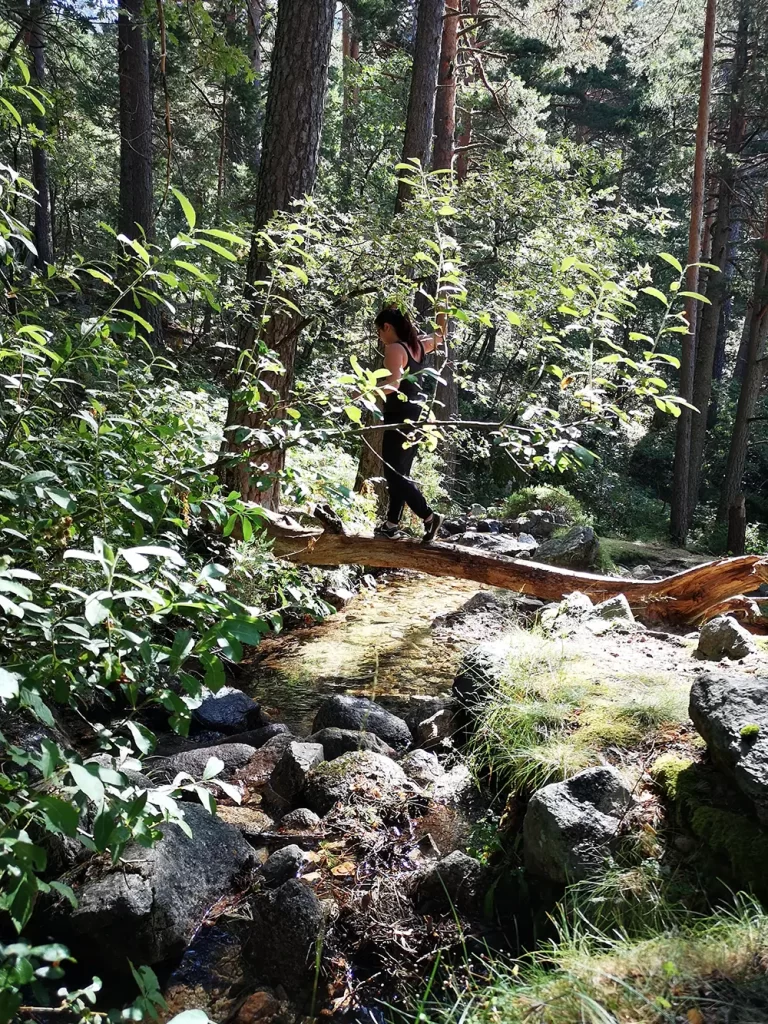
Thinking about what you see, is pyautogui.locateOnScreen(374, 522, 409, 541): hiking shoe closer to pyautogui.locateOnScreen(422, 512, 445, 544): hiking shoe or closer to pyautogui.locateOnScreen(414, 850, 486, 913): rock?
pyautogui.locateOnScreen(422, 512, 445, 544): hiking shoe

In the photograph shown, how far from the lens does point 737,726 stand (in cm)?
300

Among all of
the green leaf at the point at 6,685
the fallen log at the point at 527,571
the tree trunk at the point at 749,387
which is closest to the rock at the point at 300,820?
the fallen log at the point at 527,571

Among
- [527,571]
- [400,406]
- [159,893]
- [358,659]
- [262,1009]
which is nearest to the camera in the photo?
[262,1009]

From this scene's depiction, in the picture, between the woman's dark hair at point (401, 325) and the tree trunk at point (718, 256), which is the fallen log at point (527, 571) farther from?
the tree trunk at point (718, 256)

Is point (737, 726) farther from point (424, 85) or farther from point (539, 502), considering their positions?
point (539, 502)

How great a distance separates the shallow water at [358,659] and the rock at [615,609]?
129 centimetres

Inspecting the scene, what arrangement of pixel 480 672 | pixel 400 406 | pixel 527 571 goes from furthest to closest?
pixel 527 571 < pixel 400 406 < pixel 480 672

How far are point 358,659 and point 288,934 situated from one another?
3.44m

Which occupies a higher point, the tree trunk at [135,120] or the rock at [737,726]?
the tree trunk at [135,120]

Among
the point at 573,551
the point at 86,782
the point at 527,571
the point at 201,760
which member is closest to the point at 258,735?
the point at 201,760

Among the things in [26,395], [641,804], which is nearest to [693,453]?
[641,804]

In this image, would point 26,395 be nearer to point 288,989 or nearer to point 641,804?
point 288,989

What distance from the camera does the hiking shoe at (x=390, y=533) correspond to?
6043mm

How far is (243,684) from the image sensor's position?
6.16 meters
